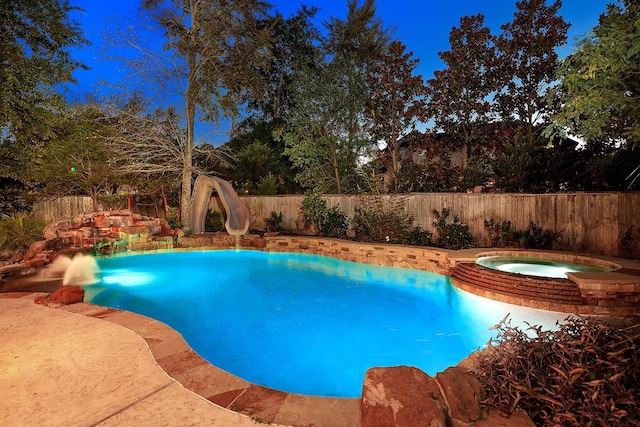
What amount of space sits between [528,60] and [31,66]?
14015 mm

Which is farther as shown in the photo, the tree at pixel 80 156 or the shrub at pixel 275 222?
the tree at pixel 80 156

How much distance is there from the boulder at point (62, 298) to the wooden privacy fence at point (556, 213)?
7.48 m

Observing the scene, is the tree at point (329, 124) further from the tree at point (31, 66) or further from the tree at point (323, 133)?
the tree at point (31, 66)

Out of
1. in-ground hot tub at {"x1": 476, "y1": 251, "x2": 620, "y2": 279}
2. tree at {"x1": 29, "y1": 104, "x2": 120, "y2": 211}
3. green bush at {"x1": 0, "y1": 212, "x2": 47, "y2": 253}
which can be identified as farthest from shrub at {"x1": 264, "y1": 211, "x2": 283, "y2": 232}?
in-ground hot tub at {"x1": 476, "y1": 251, "x2": 620, "y2": 279}

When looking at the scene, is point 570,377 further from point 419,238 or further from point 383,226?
point 383,226

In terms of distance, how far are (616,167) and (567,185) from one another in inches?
47.2

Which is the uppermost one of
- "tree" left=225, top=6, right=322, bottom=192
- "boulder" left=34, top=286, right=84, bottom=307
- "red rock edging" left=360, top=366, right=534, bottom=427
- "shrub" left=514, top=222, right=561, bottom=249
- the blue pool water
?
"tree" left=225, top=6, right=322, bottom=192

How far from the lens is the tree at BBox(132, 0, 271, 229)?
1293 cm

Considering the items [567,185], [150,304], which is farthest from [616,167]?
[150,304]

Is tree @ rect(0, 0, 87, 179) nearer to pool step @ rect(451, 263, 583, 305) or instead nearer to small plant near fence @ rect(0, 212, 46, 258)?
small plant near fence @ rect(0, 212, 46, 258)

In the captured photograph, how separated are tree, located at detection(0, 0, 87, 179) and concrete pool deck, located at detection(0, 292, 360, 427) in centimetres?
726

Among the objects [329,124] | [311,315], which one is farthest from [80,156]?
[311,315]

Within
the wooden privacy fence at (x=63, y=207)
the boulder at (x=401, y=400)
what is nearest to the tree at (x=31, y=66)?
the wooden privacy fence at (x=63, y=207)

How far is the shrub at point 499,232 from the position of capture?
8.12m
